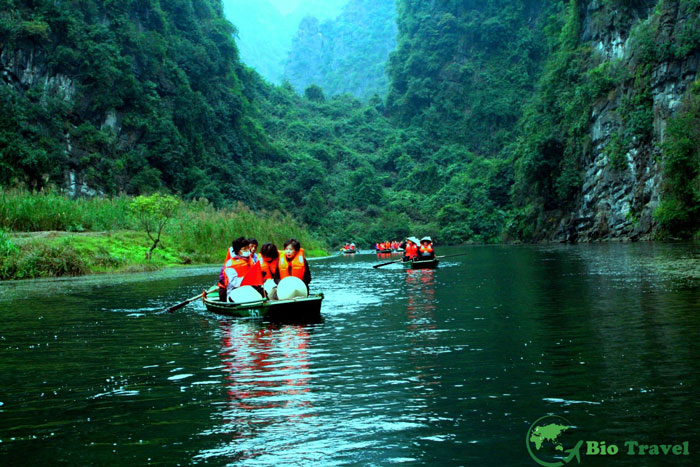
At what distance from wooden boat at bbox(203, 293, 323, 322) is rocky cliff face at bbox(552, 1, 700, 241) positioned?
34.7m

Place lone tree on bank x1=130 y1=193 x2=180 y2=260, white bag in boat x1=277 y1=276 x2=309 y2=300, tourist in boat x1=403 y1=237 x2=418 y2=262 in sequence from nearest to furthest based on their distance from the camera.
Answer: white bag in boat x1=277 y1=276 x2=309 y2=300
tourist in boat x1=403 y1=237 x2=418 y2=262
lone tree on bank x1=130 y1=193 x2=180 y2=260

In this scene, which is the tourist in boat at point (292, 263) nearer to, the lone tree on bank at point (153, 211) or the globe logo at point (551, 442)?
the globe logo at point (551, 442)

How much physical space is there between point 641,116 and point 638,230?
307 inches

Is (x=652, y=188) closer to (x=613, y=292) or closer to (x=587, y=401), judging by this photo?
(x=613, y=292)

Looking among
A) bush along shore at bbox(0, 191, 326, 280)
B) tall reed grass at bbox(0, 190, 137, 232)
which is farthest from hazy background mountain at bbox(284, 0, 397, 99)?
tall reed grass at bbox(0, 190, 137, 232)

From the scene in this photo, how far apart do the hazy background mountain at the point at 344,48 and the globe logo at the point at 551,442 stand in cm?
14076

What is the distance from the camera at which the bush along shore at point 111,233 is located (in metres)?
24.3

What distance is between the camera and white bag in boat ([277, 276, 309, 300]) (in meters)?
12.4

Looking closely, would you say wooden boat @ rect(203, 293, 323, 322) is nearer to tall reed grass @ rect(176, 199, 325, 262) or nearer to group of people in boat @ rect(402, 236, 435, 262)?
group of people in boat @ rect(402, 236, 435, 262)

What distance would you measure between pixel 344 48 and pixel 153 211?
5162 inches

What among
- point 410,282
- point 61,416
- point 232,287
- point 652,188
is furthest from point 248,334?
point 652,188

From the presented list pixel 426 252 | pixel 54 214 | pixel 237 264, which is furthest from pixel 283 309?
pixel 54 214

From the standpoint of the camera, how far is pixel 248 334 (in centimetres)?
1140

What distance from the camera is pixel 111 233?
101 feet
